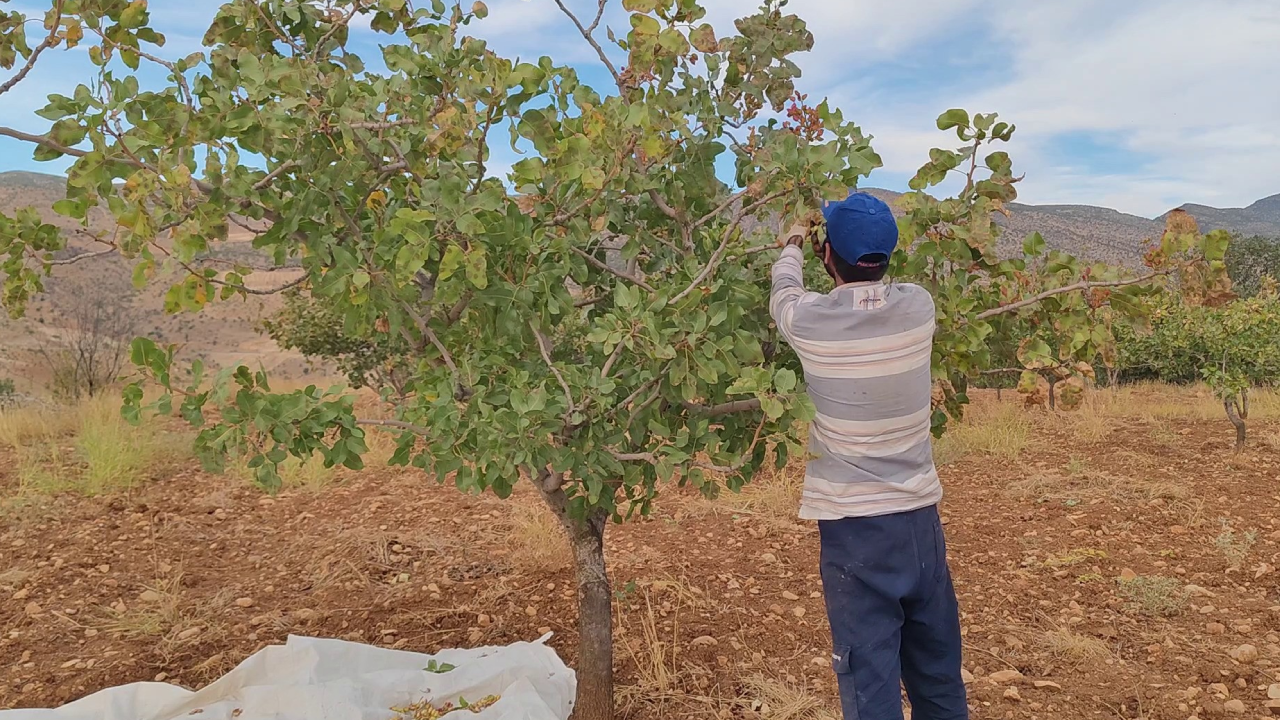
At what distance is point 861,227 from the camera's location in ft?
7.47

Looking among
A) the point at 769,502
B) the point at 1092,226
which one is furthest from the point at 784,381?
the point at 1092,226

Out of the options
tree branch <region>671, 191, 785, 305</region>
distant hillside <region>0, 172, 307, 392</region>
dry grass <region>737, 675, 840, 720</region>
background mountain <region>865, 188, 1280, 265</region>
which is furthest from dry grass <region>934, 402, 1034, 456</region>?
background mountain <region>865, 188, 1280, 265</region>

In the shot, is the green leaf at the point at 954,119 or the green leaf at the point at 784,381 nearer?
the green leaf at the point at 784,381

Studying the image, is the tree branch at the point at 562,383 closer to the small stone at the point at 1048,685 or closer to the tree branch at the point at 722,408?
the tree branch at the point at 722,408

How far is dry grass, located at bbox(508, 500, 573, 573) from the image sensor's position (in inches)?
204

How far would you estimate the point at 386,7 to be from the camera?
2527 mm

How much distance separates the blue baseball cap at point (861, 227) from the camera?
227cm

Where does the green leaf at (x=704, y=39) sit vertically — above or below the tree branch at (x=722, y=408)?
above

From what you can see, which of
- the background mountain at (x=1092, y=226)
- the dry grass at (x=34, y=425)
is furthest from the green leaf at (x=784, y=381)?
the background mountain at (x=1092, y=226)

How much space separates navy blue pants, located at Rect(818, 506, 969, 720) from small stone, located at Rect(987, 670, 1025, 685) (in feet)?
4.98

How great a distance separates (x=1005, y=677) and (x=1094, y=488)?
3.60 metres

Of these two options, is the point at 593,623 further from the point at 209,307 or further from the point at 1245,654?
the point at 209,307

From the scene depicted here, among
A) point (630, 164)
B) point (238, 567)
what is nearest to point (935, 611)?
point (630, 164)

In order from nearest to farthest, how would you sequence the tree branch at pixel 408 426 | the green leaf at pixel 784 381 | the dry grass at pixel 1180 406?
the green leaf at pixel 784 381 < the tree branch at pixel 408 426 < the dry grass at pixel 1180 406
